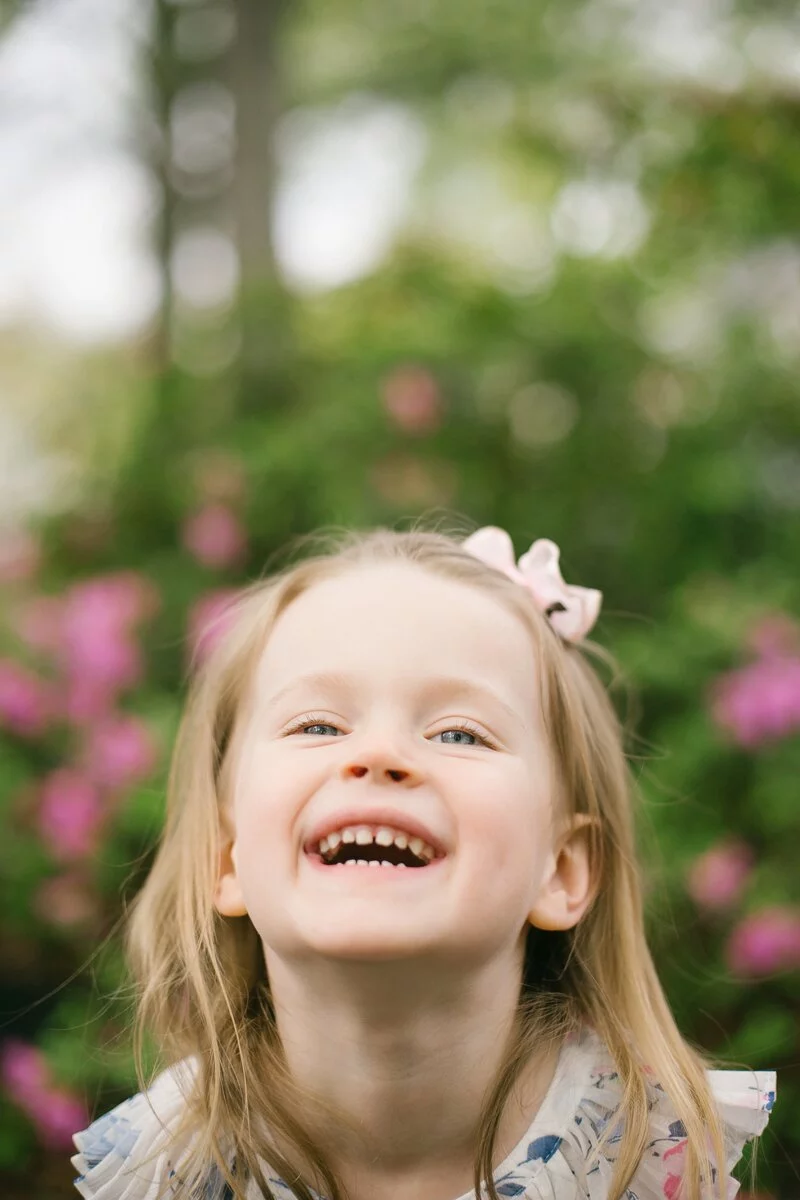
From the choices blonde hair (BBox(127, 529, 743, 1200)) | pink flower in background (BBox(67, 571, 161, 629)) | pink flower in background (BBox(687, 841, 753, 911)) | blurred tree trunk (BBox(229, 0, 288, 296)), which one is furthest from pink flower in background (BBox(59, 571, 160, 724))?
blurred tree trunk (BBox(229, 0, 288, 296))

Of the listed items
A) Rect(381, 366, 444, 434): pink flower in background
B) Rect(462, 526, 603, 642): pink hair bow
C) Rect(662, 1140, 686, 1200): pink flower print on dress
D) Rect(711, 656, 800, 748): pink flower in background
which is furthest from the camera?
Rect(381, 366, 444, 434): pink flower in background

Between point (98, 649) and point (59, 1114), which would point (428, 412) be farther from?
point (59, 1114)

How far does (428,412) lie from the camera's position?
421cm

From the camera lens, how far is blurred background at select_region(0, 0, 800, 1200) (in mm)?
2924

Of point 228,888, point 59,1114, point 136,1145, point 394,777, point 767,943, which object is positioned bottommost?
point 59,1114

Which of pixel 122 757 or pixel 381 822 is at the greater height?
pixel 381 822

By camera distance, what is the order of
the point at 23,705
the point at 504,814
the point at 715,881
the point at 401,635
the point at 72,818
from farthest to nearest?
the point at 23,705, the point at 72,818, the point at 715,881, the point at 401,635, the point at 504,814

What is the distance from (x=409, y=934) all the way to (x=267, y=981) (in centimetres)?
53

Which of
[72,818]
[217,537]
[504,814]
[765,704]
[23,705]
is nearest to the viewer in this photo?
[504,814]

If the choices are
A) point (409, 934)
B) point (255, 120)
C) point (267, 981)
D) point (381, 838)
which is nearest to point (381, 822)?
point (381, 838)

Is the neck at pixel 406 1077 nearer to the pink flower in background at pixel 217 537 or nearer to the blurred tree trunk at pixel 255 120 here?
the pink flower in background at pixel 217 537

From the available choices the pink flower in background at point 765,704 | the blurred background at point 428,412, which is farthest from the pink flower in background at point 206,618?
the pink flower in background at point 765,704

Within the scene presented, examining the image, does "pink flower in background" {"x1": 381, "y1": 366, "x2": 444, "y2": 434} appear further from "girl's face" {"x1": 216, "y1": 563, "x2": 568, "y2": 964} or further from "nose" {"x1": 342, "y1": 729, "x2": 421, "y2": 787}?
"nose" {"x1": 342, "y1": 729, "x2": 421, "y2": 787}

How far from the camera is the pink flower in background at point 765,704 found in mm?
2898
